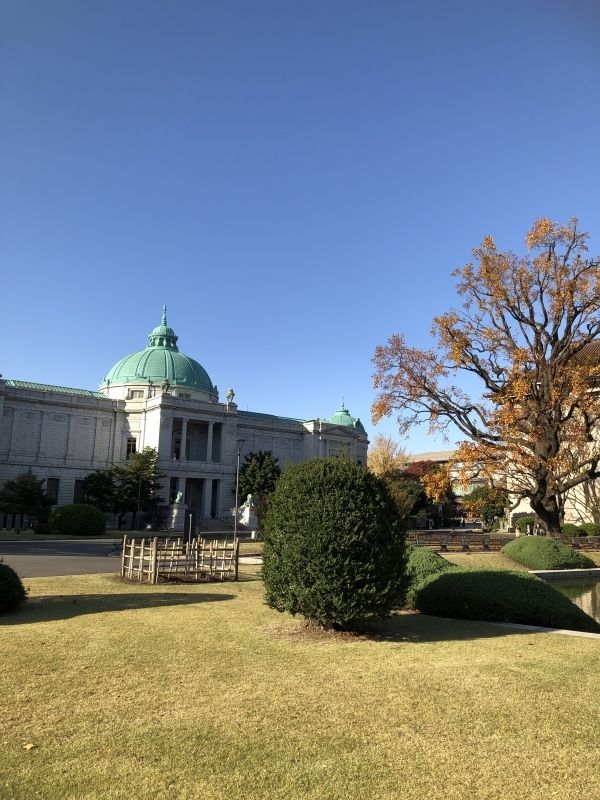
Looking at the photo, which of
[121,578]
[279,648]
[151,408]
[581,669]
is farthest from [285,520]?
[151,408]

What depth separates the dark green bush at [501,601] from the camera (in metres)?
12.5

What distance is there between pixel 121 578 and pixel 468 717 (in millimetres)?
15007

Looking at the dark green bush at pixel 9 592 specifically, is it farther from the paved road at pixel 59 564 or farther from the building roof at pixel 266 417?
the building roof at pixel 266 417

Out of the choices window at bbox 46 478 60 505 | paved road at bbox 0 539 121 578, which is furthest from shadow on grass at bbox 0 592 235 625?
window at bbox 46 478 60 505

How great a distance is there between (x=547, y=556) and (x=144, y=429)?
206 ft

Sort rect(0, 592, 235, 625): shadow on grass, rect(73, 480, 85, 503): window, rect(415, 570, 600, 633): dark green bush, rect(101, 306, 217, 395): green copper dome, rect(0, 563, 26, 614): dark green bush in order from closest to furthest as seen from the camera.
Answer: rect(0, 592, 235, 625): shadow on grass, rect(0, 563, 26, 614): dark green bush, rect(415, 570, 600, 633): dark green bush, rect(73, 480, 85, 503): window, rect(101, 306, 217, 395): green copper dome

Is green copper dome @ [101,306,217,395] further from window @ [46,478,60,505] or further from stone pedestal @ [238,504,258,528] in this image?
stone pedestal @ [238,504,258,528]

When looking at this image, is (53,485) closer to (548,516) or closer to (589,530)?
(589,530)

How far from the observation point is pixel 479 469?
97.7 ft

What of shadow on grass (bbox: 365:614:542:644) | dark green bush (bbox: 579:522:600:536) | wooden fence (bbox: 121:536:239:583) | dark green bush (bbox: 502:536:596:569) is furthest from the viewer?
dark green bush (bbox: 579:522:600:536)

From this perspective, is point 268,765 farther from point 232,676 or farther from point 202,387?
point 202,387

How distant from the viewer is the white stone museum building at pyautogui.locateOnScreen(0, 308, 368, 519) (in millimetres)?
74625

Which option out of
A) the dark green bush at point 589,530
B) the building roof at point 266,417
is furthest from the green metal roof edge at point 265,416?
the dark green bush at point 589,530

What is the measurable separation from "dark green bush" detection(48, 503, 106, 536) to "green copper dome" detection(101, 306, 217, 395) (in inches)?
1426
